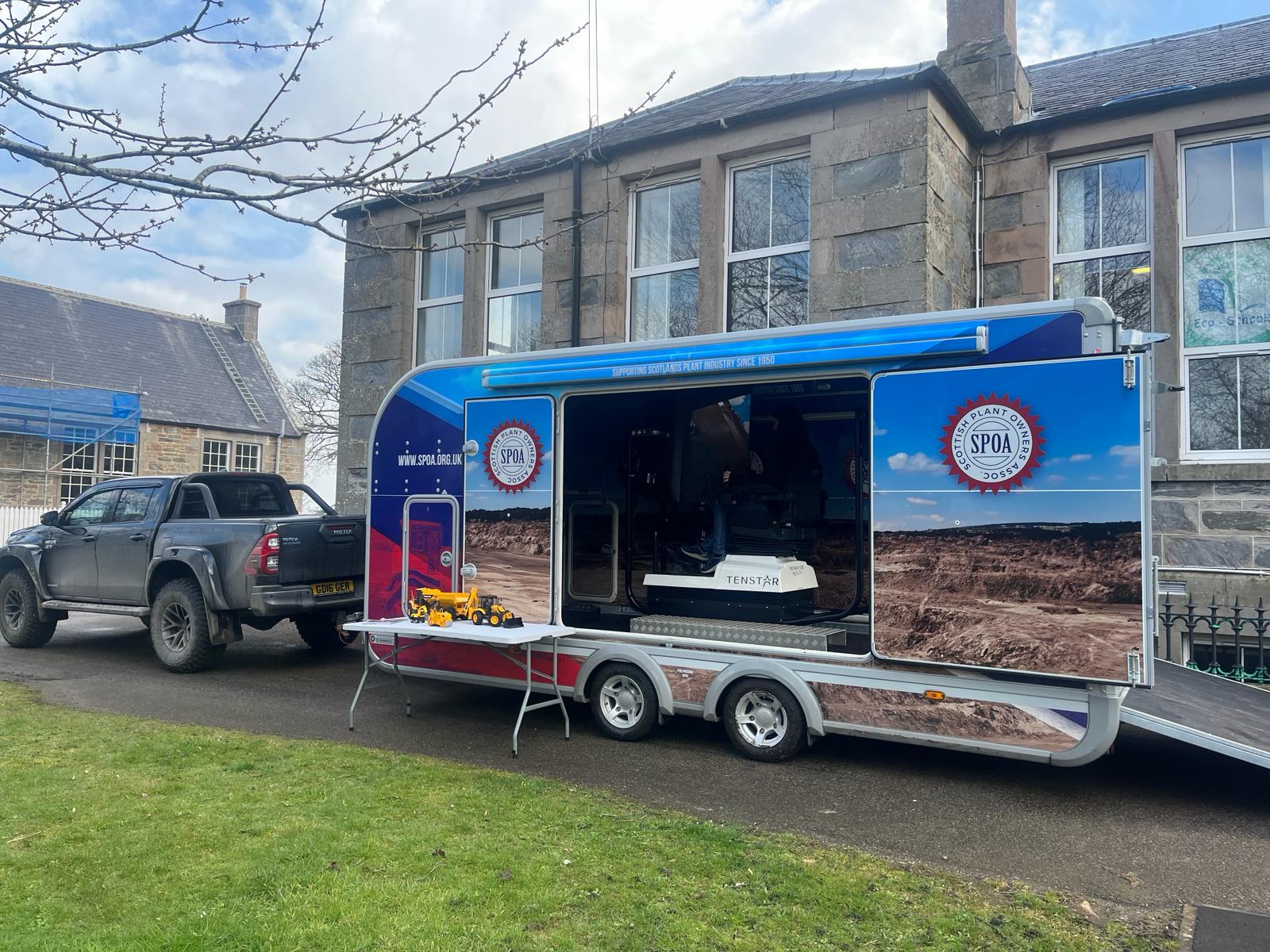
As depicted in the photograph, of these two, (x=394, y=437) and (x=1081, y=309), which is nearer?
(x=1081, y=309)

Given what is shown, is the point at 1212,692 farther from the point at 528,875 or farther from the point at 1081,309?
the point at 528,875

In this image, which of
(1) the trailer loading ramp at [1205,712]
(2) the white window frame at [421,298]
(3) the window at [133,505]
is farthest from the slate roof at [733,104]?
(1) the trailer loading ramp at [1205,712]

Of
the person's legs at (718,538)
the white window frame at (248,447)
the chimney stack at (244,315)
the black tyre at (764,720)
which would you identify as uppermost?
the chimney stack at (244,315)

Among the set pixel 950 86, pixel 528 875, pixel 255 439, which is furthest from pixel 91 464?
pixel 528 875

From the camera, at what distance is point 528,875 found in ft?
12.9

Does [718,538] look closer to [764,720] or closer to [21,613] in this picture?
[764,720]

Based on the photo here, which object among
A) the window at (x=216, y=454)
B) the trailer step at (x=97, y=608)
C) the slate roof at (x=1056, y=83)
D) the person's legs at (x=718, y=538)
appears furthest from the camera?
the window at (x=216, y=454)

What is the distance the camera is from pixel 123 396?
1152 inches

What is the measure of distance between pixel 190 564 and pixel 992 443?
23.7ft

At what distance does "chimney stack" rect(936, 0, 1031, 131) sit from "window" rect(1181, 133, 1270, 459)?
1862 mm

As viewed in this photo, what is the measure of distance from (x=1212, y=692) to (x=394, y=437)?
232 inches

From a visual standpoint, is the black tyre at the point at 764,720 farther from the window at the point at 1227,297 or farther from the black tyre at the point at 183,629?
the window at the point at 1227,297

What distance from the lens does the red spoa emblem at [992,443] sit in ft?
16.5

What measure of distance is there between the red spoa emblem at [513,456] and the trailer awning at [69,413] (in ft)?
82.9
